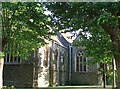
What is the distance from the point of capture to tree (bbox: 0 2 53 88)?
1596 centimetres

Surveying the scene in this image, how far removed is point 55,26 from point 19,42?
338cm

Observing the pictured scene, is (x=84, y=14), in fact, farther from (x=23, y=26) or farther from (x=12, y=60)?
(x=12, y=60)

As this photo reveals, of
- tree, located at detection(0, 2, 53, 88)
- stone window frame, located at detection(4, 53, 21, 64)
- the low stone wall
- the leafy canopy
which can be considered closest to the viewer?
the leafy canopy

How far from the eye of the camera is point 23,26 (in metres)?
18.1

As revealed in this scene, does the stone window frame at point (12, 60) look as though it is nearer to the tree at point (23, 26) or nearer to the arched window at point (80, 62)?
the tree at point (23, 26)

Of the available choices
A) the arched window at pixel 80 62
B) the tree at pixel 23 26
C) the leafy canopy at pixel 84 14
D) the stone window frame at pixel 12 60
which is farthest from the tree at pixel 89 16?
the arched window at pixel 80 62

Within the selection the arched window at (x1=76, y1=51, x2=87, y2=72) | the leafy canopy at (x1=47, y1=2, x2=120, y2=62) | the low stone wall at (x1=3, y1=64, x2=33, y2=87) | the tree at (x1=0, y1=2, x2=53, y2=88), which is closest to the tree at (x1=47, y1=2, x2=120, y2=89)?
the leafy canopy at (x1=47, y1=2, x2=120, y2=62)

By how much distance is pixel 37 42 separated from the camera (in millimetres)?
19188

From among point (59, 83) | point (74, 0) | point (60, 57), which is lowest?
point (59, 83)

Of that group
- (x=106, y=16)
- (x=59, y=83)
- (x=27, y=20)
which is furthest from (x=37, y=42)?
(x=59, y=83)

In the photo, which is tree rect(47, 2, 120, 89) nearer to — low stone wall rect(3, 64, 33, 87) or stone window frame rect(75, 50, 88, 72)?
low stone wall rect(3, 64, 33, 87)

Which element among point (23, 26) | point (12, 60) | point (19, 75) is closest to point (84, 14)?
point (23, 26)

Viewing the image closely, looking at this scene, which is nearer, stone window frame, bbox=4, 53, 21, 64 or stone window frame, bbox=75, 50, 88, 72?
stone window frame, bbox=4, 53, 21, 64

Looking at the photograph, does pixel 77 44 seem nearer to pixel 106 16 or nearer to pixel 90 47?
pixel 90 47
